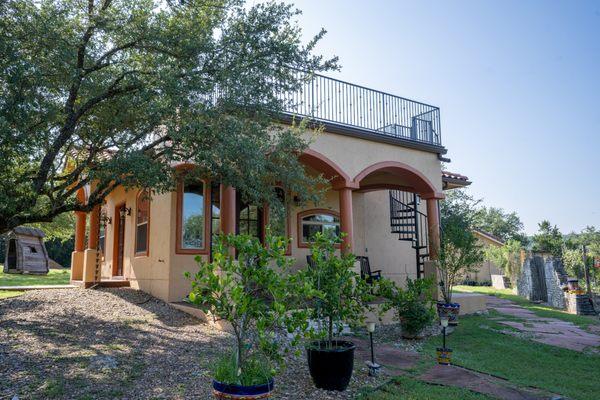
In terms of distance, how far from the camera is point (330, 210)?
39.4 feet

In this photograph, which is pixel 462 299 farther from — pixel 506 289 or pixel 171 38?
pixel 506 289

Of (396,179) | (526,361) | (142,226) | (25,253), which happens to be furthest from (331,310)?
(25,253)

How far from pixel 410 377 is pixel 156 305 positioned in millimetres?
5645

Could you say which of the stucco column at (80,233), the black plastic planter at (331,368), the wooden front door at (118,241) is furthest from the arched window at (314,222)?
the stucco column at (80,233)

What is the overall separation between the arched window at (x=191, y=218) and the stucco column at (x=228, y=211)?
4.50ft

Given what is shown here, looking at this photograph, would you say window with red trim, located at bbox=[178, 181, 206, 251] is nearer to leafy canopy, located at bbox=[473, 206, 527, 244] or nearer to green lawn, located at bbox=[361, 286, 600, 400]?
green lawn, located at bbox=[361, 286, 600, 400]

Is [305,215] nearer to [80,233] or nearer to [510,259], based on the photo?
[80,233]

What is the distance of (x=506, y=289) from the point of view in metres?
22.0

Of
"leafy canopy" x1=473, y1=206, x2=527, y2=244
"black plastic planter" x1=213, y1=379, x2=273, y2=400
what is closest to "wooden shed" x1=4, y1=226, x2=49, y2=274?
"black plastic planter" x1=213, y1=379, x2=273, y2=400

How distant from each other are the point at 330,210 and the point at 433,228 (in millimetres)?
2724

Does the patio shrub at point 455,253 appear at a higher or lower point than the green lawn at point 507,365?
higher

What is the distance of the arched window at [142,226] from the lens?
10.6 metres

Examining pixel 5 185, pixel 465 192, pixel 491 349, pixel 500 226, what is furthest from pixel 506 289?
pixel 500 226

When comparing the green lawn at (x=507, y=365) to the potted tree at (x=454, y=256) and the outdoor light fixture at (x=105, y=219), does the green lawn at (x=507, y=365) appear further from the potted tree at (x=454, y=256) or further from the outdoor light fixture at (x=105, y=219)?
the outdoor light fixture at (x=105, y=219)
